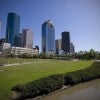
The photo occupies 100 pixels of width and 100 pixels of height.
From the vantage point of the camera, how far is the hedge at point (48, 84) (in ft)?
57.1

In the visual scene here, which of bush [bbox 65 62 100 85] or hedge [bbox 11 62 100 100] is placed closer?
hedge [bbox 11 62 100 100]

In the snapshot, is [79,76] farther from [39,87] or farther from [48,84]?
[39,87]

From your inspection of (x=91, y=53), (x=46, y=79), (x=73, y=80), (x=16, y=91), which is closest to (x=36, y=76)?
(x=46, y=79)

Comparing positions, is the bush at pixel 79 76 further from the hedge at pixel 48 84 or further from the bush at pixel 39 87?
the bush at pixel 39 87

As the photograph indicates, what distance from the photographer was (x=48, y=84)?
19906 mm

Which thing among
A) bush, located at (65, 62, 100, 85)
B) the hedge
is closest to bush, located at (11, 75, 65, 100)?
the hedge

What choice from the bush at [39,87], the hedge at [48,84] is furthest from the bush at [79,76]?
the bush at [39,87]

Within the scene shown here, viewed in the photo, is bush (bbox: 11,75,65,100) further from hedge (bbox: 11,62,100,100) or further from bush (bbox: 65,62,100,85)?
bush (bbox: 65,62,100,85)

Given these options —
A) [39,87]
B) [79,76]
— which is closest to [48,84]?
[39,87]

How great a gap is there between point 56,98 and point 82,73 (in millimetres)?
10059

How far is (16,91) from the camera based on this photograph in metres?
17.5

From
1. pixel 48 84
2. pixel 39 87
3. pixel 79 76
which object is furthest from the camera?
pixel 79 76

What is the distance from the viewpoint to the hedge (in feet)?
57.1

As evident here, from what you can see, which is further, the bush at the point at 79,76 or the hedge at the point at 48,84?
the bush at the point at 79,76
